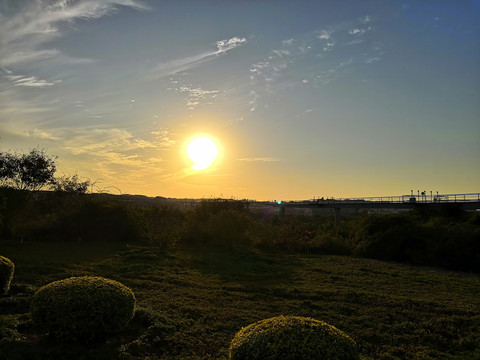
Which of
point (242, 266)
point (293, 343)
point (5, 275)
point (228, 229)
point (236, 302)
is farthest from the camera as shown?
point (228, 229)

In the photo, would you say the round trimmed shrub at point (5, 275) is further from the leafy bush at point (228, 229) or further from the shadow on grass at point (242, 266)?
the leafy bush at point (228, 229)

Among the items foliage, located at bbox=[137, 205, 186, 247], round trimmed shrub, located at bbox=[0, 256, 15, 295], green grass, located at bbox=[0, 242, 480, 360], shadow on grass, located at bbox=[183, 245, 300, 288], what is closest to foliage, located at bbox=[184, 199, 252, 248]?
foliage, located at bbox=[137, 205, 186, 247]

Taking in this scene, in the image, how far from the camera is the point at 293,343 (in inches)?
164

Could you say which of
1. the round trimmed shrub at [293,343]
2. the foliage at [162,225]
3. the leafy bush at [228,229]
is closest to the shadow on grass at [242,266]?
the foliage at [162,225]

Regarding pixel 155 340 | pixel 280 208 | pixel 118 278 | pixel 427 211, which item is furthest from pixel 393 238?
pixel 280 208

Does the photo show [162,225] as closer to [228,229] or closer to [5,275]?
[228,229]

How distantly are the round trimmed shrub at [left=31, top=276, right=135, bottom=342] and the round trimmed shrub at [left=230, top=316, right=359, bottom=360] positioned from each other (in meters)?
2.87

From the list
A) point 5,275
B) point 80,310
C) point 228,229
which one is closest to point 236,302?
point 80,310

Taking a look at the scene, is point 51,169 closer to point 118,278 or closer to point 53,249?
point 53,249

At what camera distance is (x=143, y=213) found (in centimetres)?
2592

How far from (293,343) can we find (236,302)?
5.81 meters

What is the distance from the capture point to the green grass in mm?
6543

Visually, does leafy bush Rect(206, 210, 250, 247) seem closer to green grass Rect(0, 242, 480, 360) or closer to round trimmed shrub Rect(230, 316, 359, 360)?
green grass Rect(0, 242, 480, 360)

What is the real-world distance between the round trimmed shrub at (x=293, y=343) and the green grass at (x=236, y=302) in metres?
2.06
